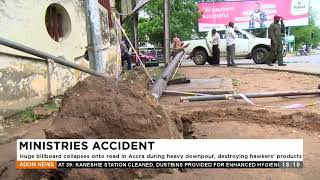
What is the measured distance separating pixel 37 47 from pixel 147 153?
5.24 m

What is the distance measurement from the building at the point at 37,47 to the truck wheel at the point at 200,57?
1173 centimetres

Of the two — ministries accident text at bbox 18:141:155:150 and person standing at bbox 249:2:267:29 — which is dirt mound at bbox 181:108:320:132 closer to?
ministries accident text at bbox 18:141:155:150

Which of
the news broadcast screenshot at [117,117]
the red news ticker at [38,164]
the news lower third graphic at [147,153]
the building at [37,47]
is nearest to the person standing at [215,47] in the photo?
the news broadcast screenshot at [117,117]

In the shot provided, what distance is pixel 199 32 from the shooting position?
50062 millimetres

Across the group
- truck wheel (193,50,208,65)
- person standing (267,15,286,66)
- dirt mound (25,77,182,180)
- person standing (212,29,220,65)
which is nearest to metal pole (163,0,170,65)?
person standing (267,15,286,66)

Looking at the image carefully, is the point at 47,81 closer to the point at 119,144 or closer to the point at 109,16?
the point at 119,144

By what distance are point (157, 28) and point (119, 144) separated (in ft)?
121

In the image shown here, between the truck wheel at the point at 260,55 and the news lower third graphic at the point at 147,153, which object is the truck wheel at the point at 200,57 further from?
the news lower third graphic at the point at 147,153

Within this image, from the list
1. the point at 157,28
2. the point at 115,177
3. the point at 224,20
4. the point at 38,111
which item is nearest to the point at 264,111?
the point at 38,111

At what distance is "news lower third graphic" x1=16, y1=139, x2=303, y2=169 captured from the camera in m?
3.53

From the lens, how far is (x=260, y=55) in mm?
20781

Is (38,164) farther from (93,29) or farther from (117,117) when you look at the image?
(93,29)

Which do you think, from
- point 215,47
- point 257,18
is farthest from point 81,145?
point 257,18

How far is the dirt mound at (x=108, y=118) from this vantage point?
12.1 feet
